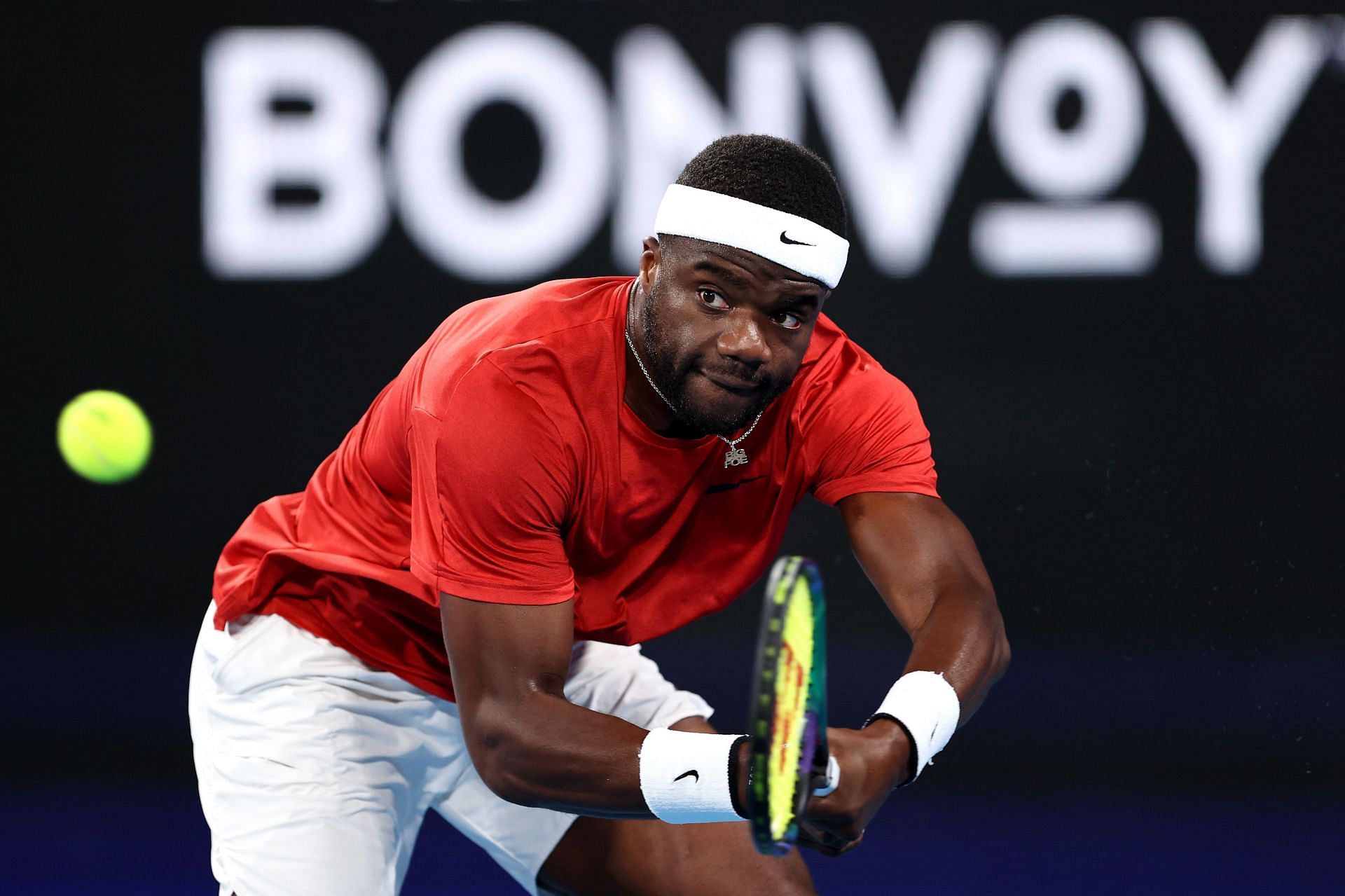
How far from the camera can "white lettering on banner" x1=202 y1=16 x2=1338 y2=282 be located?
16.0 ft

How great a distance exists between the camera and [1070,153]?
490 cm

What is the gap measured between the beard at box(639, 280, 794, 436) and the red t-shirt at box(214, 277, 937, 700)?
0.27 ft

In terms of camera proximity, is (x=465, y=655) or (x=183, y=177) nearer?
(x=465, y=655)

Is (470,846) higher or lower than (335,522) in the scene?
lower

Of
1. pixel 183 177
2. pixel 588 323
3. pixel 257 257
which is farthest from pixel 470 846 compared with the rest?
pixel 588 323

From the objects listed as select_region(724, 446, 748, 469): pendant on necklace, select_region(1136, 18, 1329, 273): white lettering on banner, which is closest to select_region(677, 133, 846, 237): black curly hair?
select_region(724, 446, 748, 469): pendant on necklace

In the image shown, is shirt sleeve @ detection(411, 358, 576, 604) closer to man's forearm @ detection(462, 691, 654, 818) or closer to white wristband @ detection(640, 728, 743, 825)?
man's forearm @ detection(462, 691, 654, 818)

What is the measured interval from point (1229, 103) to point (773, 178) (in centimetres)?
287

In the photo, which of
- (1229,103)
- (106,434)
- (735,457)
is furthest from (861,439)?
(106,434)

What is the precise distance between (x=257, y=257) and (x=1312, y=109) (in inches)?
126

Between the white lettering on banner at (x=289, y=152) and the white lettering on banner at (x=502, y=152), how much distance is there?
0.11m

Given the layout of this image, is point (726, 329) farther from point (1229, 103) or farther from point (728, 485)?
point (1229, 103)

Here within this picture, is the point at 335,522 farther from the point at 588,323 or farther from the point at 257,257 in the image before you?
the point at 257,257

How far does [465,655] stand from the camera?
245 cm
